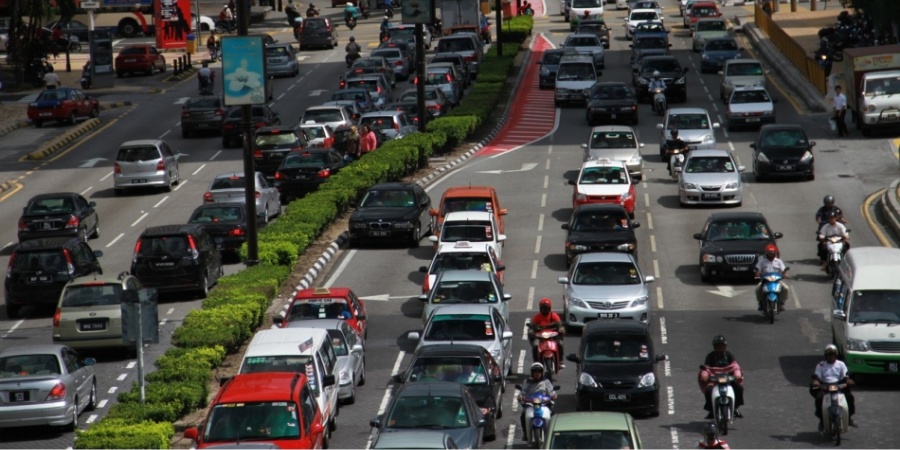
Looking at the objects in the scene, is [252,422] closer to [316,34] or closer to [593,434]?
[593,434]

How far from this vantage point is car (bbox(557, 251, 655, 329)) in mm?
29984

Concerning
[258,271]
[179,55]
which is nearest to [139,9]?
[179,55]

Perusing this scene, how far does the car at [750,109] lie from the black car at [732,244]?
766 inches

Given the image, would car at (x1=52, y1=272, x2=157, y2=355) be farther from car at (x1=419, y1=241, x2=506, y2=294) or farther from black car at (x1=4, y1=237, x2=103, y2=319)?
car at (x1=419, y1=241, x2=506, y2=294)

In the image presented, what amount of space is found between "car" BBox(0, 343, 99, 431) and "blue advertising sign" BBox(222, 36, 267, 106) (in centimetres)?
1077

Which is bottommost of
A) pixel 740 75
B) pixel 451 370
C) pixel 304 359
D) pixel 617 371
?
pixel 617 371

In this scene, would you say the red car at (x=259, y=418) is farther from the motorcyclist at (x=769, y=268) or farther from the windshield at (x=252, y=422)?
the motorcyclist at (x=769, y=268)

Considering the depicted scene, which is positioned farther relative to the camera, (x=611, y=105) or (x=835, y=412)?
(x=611, y=105)

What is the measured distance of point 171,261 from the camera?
112ft

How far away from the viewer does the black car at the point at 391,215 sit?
128 ft

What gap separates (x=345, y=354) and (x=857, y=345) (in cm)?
855

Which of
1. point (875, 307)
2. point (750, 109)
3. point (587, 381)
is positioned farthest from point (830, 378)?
point (750, 109)

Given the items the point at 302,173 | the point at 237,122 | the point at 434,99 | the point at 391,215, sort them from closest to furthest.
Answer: the point at 391,215 → the point at 302,173 → the point at 237,122 → the point at 434,99

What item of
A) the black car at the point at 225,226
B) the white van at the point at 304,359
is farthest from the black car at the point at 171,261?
the white van at the point at 304,359
